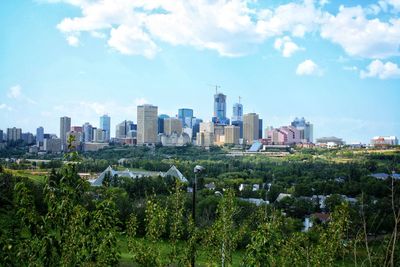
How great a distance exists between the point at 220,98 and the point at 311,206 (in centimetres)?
9683

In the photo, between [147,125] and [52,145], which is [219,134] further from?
[52,145]

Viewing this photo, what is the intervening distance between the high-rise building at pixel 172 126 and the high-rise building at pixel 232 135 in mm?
10066

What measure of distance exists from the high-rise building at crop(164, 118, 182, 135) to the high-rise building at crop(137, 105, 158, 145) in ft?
15.2

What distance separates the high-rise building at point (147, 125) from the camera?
77.5m

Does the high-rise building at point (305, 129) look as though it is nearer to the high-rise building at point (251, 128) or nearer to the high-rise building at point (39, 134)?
the high-rise building at point (251, 128)

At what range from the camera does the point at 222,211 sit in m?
5.20

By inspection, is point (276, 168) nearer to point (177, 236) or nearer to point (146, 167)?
point (146, 167)

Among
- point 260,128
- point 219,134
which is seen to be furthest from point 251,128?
point 219,134

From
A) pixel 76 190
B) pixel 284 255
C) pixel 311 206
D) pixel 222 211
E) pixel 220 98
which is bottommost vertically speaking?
pixel 311 206

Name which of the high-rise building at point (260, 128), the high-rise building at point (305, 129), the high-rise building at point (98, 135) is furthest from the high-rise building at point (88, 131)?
the high-rise building at point (305, 129)

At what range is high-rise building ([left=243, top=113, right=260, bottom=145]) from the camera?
83062mm

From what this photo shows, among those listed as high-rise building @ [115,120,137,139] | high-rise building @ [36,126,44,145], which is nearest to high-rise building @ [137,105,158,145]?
high-rise building @ [115,120,137,139]

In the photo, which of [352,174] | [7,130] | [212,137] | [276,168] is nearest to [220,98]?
[212,137]

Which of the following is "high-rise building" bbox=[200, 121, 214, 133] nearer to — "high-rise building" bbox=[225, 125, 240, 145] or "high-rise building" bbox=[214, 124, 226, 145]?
"high-rise building" bbox=[214, 124, 226, 145]
